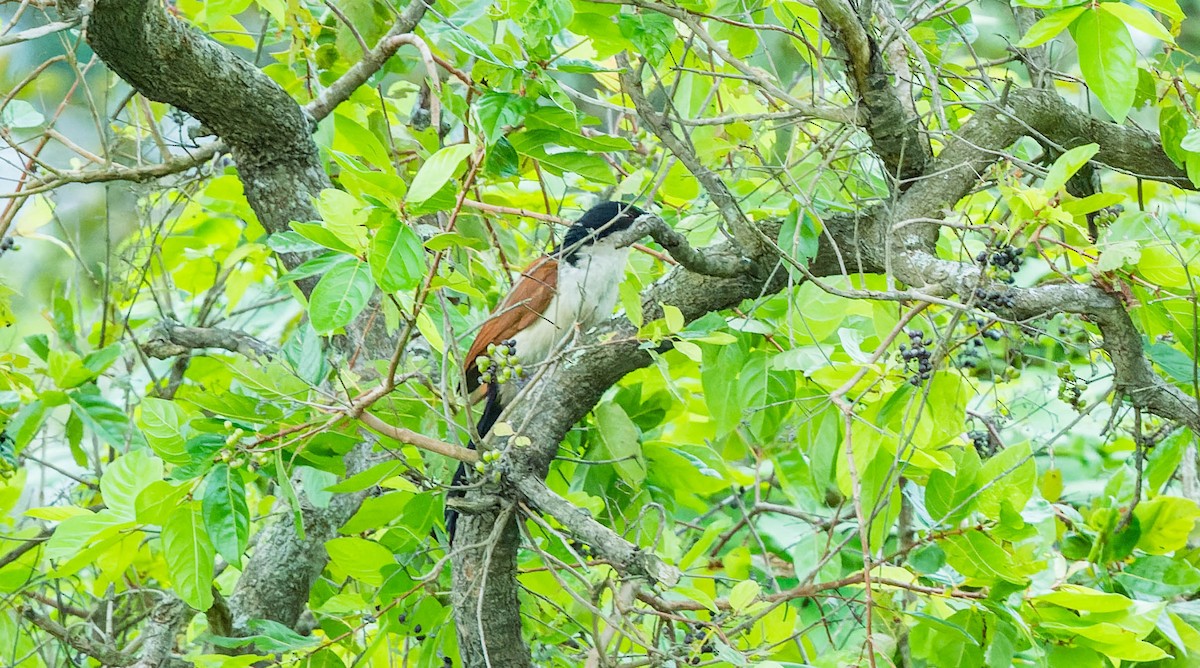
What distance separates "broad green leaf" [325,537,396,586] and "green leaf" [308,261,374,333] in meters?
0.74

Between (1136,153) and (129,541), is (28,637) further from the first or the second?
(1136,153)

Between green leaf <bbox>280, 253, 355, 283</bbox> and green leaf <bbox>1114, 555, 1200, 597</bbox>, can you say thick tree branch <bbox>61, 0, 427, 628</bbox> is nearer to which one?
green leaf <bbox>280, 253, 355, 283</bbox>

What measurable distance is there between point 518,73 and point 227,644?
46.0 inches

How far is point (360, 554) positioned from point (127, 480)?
0.45 meters

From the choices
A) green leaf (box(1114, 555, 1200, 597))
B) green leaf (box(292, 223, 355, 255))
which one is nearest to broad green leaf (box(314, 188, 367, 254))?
green leaf (box(292, 223, 355, 255))

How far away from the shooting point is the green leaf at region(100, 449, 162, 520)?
1712 mm

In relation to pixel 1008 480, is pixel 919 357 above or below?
above

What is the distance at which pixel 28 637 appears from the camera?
2432mm

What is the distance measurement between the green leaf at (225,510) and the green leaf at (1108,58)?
132cm

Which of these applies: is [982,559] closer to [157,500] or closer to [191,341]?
[157,500]

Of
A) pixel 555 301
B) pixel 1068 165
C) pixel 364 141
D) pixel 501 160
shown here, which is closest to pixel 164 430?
pixel 364 141

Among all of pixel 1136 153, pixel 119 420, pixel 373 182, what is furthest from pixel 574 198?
pixel 373 182

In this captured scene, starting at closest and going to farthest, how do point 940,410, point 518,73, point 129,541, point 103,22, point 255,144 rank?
point 518,73 < point 940,410 < point 103,22 < point 129,541 < point 255,144

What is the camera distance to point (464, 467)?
2.14 metres
